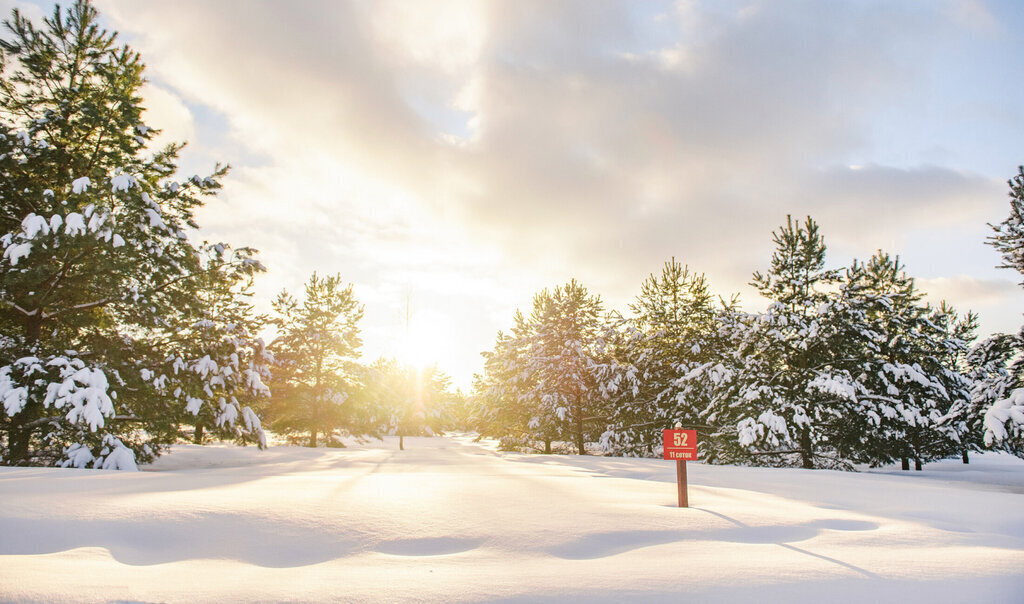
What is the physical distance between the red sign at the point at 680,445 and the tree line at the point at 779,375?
28.8 feet

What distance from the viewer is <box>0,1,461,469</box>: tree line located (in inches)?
392

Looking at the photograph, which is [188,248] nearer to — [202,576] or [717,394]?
[202,576]

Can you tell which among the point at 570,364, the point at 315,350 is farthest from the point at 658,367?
the point at 315,350

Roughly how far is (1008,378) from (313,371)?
29.1 metres

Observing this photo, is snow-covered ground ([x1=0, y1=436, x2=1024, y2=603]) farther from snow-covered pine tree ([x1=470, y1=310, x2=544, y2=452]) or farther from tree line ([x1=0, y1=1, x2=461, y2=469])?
snow-covered pine tree ([x1=470, y1=310, x2=544, y2=452])

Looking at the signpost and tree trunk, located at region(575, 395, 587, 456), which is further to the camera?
tree trunk, located at region(575, 395, 587, 456)

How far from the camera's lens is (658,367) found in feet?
81.0

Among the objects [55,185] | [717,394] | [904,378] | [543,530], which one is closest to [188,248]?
[55,185]

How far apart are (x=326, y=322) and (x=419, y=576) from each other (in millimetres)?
28400

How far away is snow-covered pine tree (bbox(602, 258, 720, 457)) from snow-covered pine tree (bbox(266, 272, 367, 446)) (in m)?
15.4

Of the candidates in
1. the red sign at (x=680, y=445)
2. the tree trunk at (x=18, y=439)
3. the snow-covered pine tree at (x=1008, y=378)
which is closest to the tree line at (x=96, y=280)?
the tree trunk at (x=18, y=439)

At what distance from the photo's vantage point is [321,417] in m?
28.2

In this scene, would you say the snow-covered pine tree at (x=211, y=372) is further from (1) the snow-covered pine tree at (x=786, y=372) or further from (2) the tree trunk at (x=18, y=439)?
(1) the snow-covered pine tree at (x=786, y=372)

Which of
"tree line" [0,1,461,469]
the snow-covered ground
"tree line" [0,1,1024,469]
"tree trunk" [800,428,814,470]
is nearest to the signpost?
the snow-covered ground
